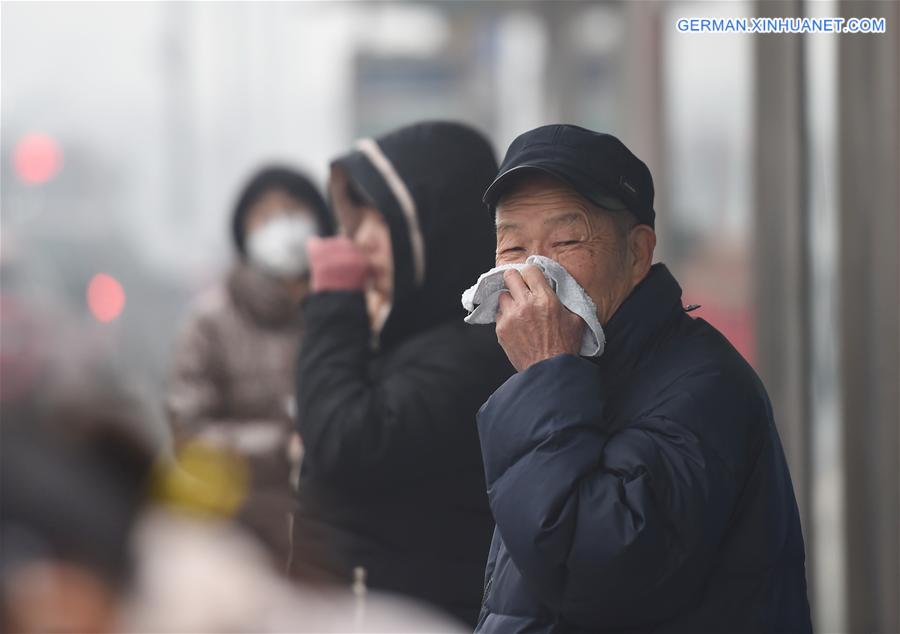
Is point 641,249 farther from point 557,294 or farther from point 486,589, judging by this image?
point 486,589

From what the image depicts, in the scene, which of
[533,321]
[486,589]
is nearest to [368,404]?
[486,589]

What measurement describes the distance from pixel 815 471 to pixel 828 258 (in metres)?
0.49

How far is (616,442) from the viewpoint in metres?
1.05

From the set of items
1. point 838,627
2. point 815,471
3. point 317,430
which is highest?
point 317,430

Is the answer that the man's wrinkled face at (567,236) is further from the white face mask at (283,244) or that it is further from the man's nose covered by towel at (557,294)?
the white face mask at (283,244)

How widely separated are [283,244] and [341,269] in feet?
4.06

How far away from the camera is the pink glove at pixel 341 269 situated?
68.5 inches

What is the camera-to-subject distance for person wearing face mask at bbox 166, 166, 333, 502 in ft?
9.62

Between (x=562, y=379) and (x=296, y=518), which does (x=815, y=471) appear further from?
(x=562, y=379)

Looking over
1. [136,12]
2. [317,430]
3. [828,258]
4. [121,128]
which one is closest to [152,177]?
[121,128]

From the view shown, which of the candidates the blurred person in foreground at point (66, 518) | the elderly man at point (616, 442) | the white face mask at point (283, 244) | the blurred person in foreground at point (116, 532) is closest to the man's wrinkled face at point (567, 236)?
the elderly man at point (616, 442)

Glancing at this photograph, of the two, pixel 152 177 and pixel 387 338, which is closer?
pixel 387 338

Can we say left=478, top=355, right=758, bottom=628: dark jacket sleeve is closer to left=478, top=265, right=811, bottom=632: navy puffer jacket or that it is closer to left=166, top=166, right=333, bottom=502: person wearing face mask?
left=478, top=265, right=811, bottom=632: navy puffer jacket

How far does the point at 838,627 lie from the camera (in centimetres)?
260
